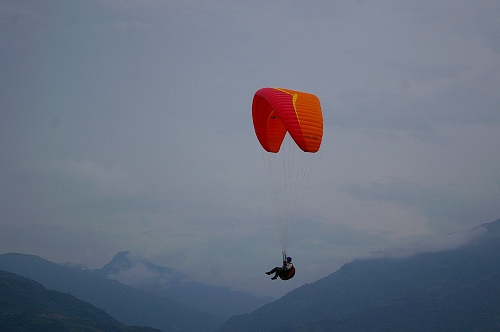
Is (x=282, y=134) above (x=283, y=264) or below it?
above

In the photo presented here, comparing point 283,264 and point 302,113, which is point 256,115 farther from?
point 283,264

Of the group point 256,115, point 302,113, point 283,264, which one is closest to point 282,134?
point 256,115

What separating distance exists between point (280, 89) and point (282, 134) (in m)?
6.12

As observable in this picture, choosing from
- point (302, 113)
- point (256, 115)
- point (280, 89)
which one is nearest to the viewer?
point (302, 113)

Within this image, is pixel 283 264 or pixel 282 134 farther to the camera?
pixel 282 134

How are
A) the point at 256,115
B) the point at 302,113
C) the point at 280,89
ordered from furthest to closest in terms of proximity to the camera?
the point at 256,115, the point at 280,89, the point at 302,113

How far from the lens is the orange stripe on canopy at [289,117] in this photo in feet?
123

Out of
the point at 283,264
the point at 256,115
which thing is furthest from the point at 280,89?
the point at 283,264

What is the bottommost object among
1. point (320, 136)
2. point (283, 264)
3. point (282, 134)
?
point (283, 264)

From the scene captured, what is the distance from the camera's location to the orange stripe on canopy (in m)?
37.5

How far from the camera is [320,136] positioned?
3859 centimetres

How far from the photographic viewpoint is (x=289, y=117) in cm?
3806

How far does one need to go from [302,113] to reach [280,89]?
5.38 m

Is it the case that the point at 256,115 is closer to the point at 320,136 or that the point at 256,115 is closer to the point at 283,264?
the point at 320,136
